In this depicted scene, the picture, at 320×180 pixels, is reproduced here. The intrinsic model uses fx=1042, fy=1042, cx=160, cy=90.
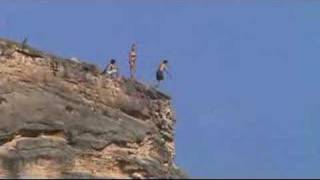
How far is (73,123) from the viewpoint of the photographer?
31.6m

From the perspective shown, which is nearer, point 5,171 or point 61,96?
point 5,171

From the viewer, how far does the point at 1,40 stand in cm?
3206

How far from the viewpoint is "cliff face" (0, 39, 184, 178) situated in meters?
29.9

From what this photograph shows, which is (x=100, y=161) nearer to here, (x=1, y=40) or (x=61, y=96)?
(x=61, y=96)

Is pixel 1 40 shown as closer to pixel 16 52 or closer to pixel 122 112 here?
pixel 16 52

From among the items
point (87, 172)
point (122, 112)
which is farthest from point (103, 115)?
point (87, 172)

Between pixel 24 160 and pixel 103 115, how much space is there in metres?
3.77

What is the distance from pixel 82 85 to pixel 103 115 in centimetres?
115

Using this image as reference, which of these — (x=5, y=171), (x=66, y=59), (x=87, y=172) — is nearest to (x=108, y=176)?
(x=87, y=172)

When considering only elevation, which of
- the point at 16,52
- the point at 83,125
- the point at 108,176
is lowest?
the point at 108,176

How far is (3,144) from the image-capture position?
100.0 ft

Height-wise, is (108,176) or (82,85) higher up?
(82,85)

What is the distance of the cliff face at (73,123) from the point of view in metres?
29.9

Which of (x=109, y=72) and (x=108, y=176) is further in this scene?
(x=109, y=72)
